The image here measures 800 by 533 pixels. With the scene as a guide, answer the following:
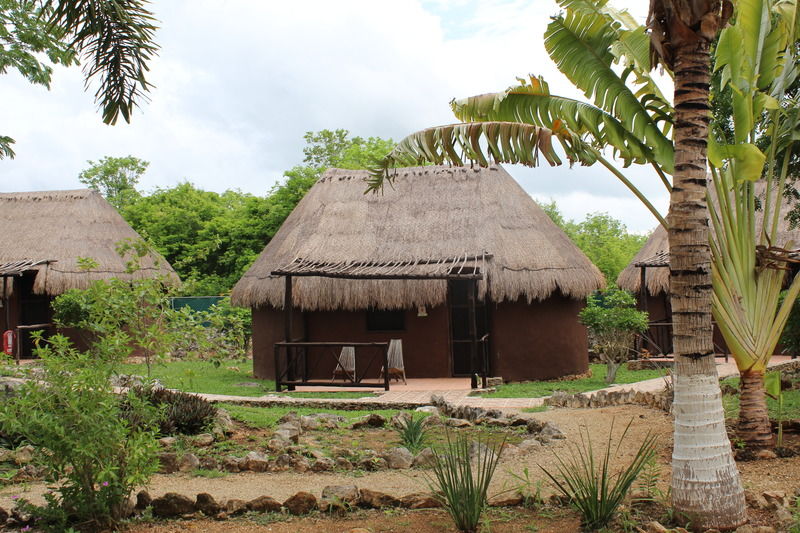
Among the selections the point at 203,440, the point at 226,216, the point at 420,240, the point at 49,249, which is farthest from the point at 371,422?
the point at 226,216

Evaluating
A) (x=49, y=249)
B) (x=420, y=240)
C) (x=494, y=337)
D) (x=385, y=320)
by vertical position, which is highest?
(x=49, y=249)

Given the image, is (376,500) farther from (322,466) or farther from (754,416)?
(754,416)

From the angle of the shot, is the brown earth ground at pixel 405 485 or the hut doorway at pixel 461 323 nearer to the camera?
the brown earth ground at pixel 405 485

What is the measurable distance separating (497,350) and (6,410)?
38.2 ft

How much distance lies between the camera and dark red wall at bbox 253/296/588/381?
15484 mm

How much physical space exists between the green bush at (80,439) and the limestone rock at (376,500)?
1.48 metres

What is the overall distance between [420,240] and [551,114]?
942 centimetres

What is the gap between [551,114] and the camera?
6758mm

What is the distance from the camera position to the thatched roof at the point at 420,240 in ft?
49.4

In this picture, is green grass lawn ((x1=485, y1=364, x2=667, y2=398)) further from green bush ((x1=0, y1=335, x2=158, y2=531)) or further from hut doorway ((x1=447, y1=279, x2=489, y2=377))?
green bush ((x1=0, y1=335, x2=158, y2=531))

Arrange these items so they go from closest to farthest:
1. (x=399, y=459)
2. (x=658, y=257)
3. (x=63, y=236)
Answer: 1. (x=399, y=459)
2. (x=658, y=257)
3. (x=63, y=236)

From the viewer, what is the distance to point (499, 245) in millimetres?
15578

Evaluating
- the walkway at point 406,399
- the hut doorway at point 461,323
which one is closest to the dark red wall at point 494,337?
the hut doorway at point 461,323

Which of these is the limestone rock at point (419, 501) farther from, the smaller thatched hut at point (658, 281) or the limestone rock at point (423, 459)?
the smaller thatched hut at point (658, 281)
